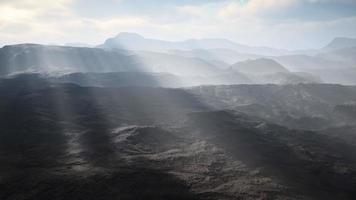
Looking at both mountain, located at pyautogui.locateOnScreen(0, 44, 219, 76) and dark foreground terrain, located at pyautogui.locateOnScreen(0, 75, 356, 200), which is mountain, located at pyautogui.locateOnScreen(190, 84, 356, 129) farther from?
mountain, located at pyautogui.locateOnScreen(0, 44, 219, 76)

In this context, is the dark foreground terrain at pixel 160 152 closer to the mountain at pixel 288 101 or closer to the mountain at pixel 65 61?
the mountain at pixel 288 101

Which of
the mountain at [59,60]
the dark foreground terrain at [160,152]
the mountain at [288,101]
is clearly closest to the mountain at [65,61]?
the mountain at [59,60]

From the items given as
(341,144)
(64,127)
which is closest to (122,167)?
(64,127)

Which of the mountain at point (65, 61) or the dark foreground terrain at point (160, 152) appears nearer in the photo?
the dark foreground terrain at point (160, 152)

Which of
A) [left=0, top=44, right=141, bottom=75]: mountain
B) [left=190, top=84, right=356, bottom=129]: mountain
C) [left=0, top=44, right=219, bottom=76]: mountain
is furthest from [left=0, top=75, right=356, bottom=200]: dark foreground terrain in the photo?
[left=0, top=44, right=219, bottom=76]: mountain

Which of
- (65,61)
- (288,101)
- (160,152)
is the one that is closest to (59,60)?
(65,61)

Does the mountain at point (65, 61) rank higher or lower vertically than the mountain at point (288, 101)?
higher

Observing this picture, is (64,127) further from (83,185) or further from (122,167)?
(83,185)

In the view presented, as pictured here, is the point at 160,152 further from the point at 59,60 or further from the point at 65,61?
the point at 59,60
